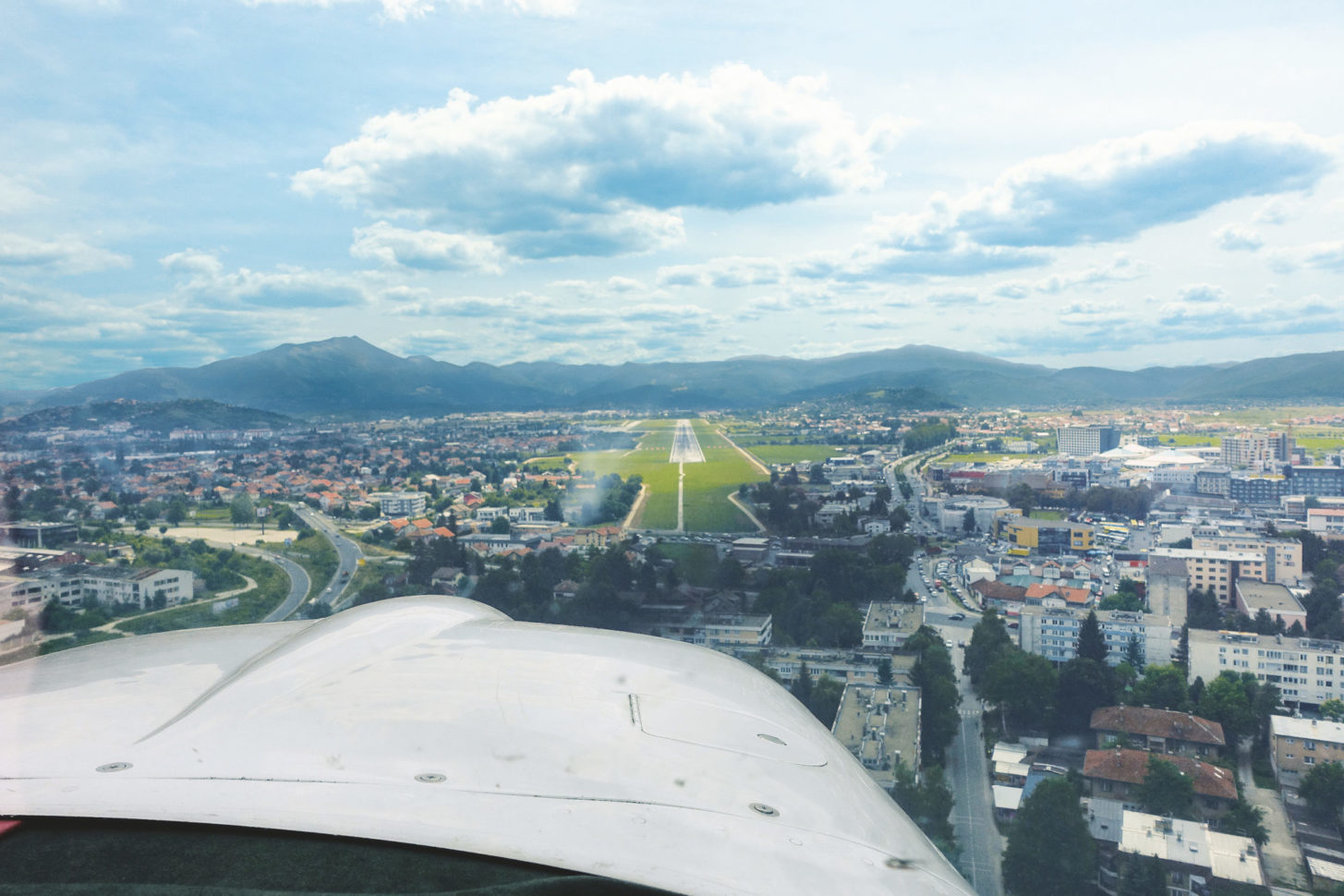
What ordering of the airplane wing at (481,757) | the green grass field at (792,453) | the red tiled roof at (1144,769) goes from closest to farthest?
the airplane wing at (481,757) → the red tiled roof at (1144,769) → the green grass field at (792,453)

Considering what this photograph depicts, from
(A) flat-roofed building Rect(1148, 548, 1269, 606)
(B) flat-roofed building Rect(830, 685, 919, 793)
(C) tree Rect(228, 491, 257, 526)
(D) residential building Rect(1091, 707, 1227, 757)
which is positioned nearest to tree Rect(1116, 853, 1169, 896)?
(B) flat-roofed building Rect(830, 685, 919, 793)

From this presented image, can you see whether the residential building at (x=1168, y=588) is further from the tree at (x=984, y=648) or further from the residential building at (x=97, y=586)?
the residential building at (x=97, y=586)

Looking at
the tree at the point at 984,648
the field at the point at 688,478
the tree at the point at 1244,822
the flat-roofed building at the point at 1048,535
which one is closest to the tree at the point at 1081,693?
the tree at the point at 984,648

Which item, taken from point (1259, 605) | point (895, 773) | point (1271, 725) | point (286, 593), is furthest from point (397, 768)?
point (1259, 605)

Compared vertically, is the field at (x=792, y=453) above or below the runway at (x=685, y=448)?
below

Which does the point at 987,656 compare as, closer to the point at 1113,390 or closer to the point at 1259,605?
the point at 1259,605

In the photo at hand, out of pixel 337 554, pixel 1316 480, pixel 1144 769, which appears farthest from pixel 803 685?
pixel 1316 480

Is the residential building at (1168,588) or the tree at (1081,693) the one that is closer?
the tree at (1081,693)

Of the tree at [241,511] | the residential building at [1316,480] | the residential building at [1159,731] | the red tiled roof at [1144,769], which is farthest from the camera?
the residential building at [1316,480]
